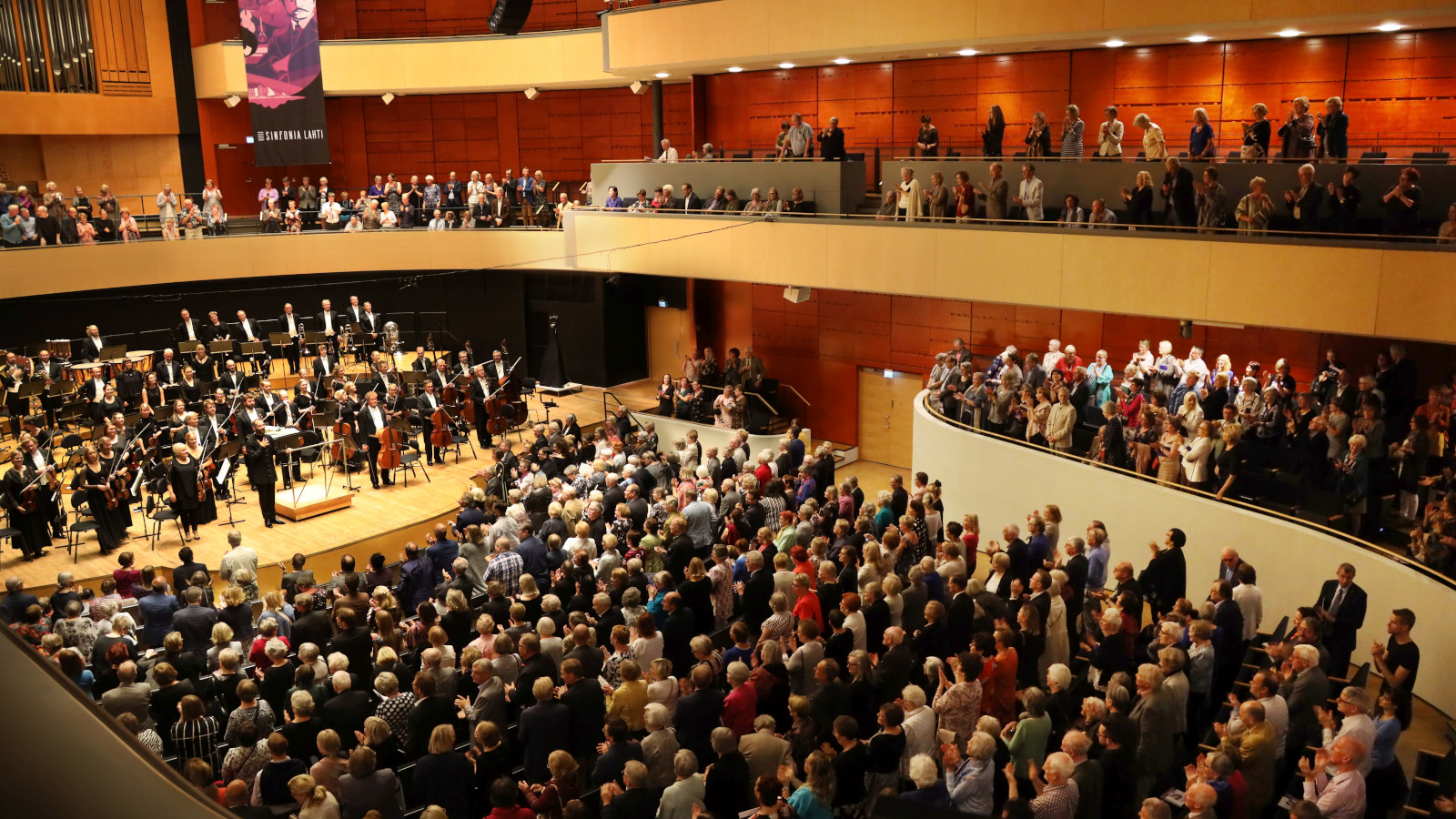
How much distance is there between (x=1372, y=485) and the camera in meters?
9.74

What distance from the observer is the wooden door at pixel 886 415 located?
61.3 ft

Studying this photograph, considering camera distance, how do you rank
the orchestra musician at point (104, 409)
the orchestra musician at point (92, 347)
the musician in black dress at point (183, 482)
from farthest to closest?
1. the orchestra musician at point (92, 347)
2. the orchestra musician at point (104, 409)
3. the musician in black dress at point (183, 482)

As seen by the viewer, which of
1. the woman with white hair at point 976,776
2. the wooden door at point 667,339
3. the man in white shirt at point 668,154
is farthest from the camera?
the wooden door at point 667,339

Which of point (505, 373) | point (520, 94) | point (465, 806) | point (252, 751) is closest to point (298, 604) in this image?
point (252, 751)

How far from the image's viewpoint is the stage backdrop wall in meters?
8.70

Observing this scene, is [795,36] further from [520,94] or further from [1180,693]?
[1180,693]

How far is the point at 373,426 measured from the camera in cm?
1603

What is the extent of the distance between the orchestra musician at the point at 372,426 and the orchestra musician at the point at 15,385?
5.15 metres

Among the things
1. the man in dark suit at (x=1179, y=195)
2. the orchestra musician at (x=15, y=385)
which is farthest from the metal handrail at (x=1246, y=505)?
the orchestra musician at (x=15, y=385)

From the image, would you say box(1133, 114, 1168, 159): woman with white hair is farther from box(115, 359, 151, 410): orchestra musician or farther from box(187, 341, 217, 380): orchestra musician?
box(115, 359, 151, 410): orchestra musician

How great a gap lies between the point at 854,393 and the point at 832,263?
3559 mm

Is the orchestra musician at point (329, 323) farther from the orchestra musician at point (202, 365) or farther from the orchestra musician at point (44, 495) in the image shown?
the orchestra musician at point (44, 495)

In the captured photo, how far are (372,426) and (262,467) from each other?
2.05m

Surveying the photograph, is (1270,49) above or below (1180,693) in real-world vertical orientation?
above
